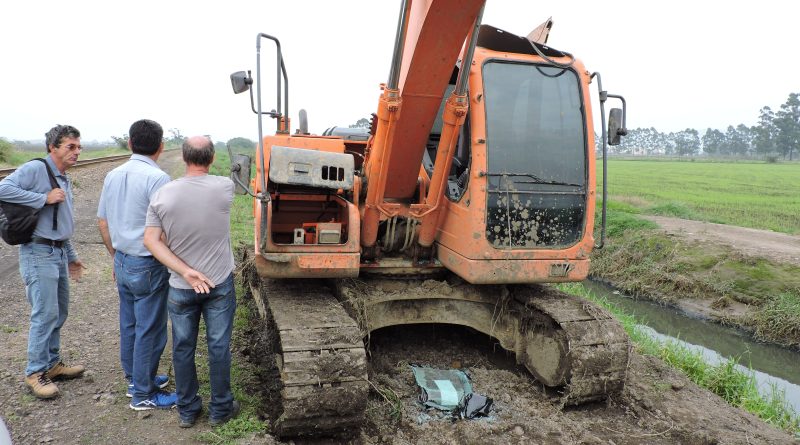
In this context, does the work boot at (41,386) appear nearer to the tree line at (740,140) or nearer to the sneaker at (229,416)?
the sneaker at (229,416)

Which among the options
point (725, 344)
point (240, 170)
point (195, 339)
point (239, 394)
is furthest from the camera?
point (725, 344)

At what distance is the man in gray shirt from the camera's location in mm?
3180

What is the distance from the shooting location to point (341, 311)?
388 centimetres

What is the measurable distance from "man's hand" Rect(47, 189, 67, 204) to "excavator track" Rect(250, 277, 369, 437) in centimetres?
164

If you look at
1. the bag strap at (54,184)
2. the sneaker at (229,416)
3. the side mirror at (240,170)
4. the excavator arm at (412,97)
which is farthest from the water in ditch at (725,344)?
the bag strap at (54,184)

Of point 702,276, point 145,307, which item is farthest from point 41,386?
point 702,276

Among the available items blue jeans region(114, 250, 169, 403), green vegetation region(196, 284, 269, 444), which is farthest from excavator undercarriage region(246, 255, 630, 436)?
blue jeans region(114, 250, 169, 403)

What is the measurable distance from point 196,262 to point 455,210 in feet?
6.31

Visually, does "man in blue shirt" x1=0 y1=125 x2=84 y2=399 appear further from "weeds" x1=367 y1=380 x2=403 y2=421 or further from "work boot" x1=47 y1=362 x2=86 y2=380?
"weeds" x1=367 y1=380 x2=403 y2=421

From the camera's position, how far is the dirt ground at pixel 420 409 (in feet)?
11.5

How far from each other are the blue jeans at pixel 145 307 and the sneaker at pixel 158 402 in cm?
3

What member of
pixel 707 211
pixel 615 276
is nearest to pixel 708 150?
pixel 707 211

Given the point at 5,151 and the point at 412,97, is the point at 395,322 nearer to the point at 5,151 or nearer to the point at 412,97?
the point at 412,97

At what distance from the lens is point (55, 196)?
144 inches
